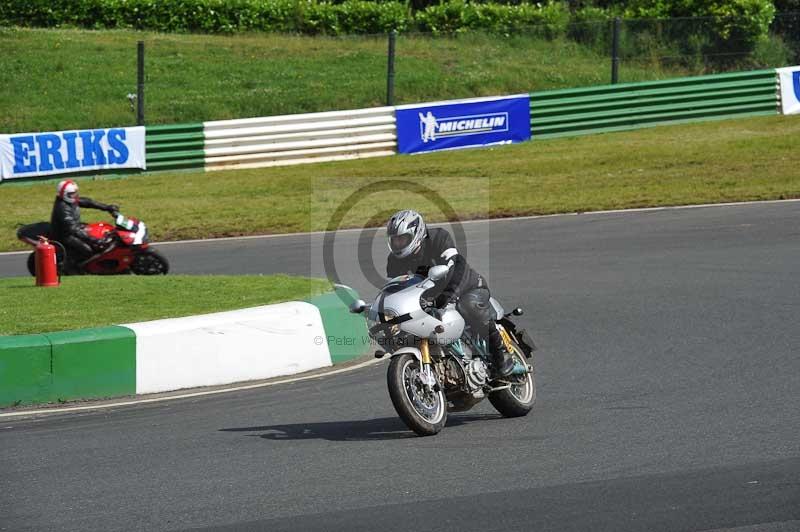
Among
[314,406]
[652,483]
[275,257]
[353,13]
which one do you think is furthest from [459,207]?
[353,13]

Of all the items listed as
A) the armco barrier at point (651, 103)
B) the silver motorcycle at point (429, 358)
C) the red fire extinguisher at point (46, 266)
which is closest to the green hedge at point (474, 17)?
the armco barrier at point (651, 103)

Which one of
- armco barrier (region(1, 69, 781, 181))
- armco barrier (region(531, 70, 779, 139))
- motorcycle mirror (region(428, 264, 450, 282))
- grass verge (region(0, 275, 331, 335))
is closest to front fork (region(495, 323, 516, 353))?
motorcycle mirror (region(428, 264, 450, 282))

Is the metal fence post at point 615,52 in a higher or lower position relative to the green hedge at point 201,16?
lower

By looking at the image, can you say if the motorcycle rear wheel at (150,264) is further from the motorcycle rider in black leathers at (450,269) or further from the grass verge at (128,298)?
the motorcycle rider in black leathers at (450,269)

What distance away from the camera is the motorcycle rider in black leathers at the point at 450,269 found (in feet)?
25.7

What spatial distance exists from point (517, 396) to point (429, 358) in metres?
0.88

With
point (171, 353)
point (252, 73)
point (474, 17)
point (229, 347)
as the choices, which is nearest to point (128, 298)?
point (229, 347)

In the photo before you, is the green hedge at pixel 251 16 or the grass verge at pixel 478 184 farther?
the green hedge at pixel 251 16

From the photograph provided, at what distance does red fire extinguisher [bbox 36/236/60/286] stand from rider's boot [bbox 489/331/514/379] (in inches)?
239

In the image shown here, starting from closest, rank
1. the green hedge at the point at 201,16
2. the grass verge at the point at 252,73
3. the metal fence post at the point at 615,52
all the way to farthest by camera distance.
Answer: the metal fence post at the point at 615,52
the grass verge at the point at 252,73
the green hedge at the point at 201,16

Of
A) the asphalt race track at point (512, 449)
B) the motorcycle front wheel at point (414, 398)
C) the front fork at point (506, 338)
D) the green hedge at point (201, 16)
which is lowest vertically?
the asphalt race track at point (512, 449)

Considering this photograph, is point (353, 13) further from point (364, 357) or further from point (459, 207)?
point (364, 357)

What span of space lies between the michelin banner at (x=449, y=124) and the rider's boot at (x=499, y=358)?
60.1 ft

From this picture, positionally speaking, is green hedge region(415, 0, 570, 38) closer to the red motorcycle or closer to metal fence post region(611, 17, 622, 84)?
metal fence post region(611, 17, 622, 84)
